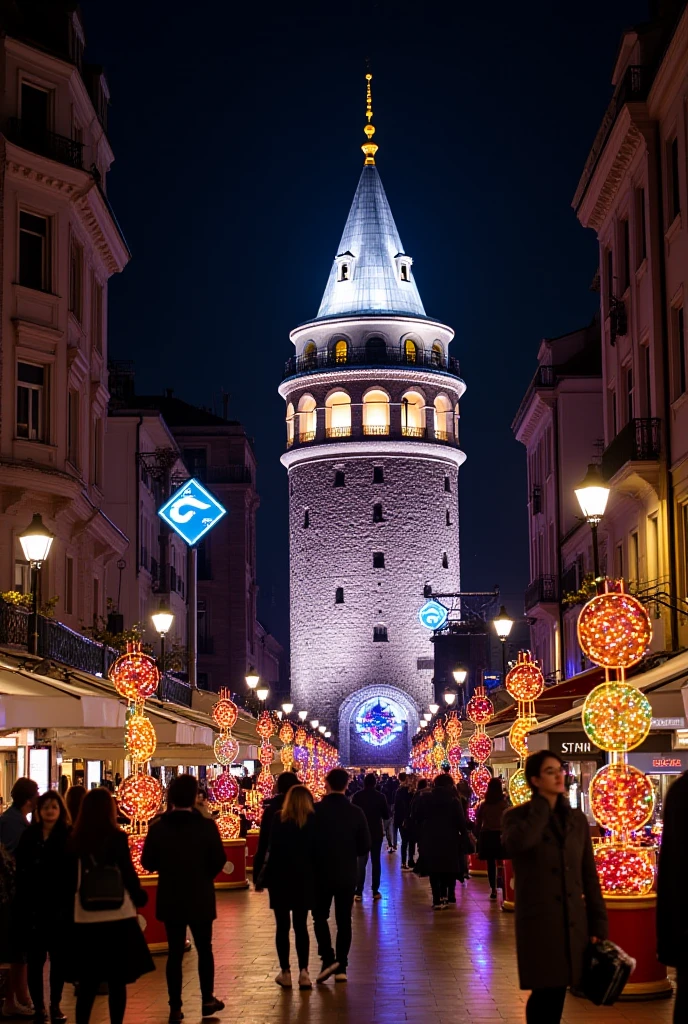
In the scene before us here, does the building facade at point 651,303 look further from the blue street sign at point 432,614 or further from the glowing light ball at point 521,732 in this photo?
the blue street sign at point 432,614

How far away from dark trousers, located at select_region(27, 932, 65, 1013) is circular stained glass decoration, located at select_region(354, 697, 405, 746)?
2842 inches

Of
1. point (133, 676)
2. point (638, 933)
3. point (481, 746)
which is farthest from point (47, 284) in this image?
point (638, 933)

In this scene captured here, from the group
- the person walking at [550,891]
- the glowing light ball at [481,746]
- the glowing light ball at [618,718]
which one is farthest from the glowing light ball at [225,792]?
the person walking at [550,891]

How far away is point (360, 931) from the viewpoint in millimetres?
18062

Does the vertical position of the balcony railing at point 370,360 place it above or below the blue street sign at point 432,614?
above

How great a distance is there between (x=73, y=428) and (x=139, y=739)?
1674 centimetres

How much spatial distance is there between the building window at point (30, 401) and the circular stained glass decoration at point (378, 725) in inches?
2128

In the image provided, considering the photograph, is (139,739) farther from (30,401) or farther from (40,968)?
(30,401)

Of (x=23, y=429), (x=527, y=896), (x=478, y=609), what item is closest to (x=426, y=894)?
(x=23, y=429)

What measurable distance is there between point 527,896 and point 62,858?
3.89 metres

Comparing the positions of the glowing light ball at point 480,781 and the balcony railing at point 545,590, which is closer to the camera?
the glowing light ball at point 480,781

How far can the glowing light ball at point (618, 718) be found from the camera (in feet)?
41.3

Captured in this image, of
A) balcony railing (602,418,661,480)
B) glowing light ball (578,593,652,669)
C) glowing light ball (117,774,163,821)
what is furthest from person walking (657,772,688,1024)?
balcony railing (602,418,661,480)

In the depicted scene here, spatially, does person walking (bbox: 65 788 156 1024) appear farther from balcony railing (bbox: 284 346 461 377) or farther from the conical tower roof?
the conical tower roof
